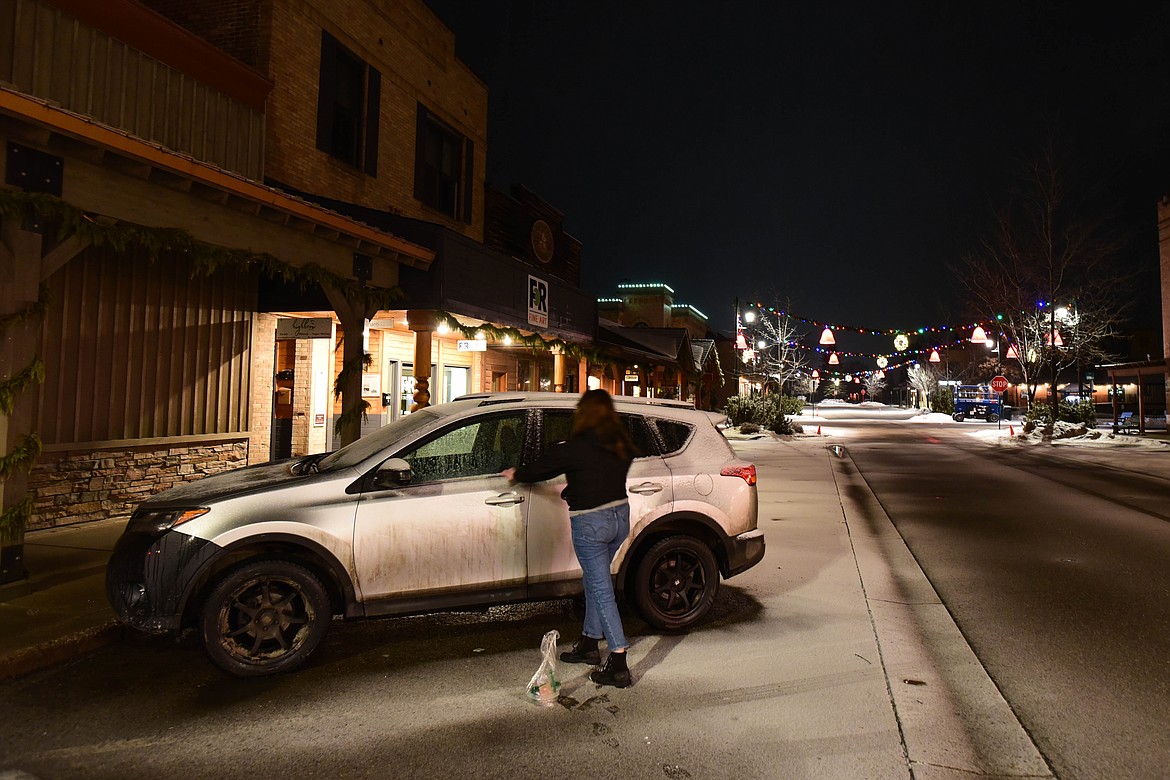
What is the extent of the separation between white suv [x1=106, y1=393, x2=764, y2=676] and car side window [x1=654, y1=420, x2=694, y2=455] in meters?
0.01

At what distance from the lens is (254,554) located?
427 centimetres

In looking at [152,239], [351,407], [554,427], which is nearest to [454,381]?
[351,407]

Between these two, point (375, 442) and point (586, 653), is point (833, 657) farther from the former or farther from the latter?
point (375, 442)

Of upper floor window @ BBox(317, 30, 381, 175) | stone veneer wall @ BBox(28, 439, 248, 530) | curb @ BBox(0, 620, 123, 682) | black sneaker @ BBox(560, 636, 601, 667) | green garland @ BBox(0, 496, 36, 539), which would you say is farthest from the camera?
upper floor window @ BBox(317, 30, 381, 175)

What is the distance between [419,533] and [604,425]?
1.45m

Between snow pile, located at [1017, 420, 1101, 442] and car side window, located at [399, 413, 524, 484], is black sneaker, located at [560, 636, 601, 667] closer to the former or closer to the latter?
car side window, located at [399, 413, 524, 484]

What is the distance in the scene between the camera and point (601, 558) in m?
4.15

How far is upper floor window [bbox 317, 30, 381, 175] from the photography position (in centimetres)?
1134

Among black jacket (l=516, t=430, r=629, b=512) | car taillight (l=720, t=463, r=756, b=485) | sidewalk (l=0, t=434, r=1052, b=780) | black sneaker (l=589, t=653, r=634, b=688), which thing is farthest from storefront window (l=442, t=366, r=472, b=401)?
black sneaker (l=589, t=653, r=634, b=688)

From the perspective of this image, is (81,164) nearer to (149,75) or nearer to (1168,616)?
(149,75)

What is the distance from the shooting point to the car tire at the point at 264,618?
4117mm

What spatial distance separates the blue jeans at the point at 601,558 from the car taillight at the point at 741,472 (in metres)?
1.42

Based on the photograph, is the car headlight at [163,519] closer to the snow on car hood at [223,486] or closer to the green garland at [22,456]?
the snow on car hood at [223,486]

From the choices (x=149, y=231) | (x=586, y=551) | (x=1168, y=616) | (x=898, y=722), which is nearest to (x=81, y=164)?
(x=149, y=231)
